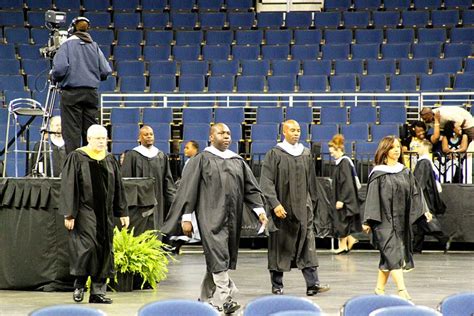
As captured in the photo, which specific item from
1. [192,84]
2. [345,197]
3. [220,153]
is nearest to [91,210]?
[220,153]

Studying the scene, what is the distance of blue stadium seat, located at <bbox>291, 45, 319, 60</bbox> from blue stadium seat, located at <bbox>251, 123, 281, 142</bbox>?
3391 millimetres

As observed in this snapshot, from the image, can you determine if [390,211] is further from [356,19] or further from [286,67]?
[356,19]

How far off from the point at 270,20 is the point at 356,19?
5.80 ft

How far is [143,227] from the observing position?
453 inches

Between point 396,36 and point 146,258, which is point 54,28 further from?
point 396,36

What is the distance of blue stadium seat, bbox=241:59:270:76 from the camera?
2066 centimetres

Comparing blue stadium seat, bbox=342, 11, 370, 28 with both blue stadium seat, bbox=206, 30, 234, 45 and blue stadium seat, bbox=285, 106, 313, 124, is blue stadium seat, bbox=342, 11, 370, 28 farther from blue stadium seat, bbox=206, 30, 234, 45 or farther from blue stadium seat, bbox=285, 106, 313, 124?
blue stadium seat, bbox=285, 106, 313, 124

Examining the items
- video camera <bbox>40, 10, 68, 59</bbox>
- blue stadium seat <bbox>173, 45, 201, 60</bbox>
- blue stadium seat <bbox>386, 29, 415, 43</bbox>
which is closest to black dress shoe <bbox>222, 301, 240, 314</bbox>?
video camera <bbox>40, 10, 68, 59</bbox>

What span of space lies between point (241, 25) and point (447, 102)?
4.74m

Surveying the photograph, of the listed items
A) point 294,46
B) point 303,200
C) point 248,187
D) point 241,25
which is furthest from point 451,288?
point 241,25

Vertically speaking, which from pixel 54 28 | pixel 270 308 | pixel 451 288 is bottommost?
pixel 451 288

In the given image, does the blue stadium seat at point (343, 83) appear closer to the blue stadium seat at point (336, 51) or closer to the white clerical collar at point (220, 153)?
the blue stadium seat at point (336, 51)

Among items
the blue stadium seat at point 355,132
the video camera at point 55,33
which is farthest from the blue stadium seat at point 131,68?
the video camera at point 55,33

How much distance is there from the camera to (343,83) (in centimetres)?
1998
